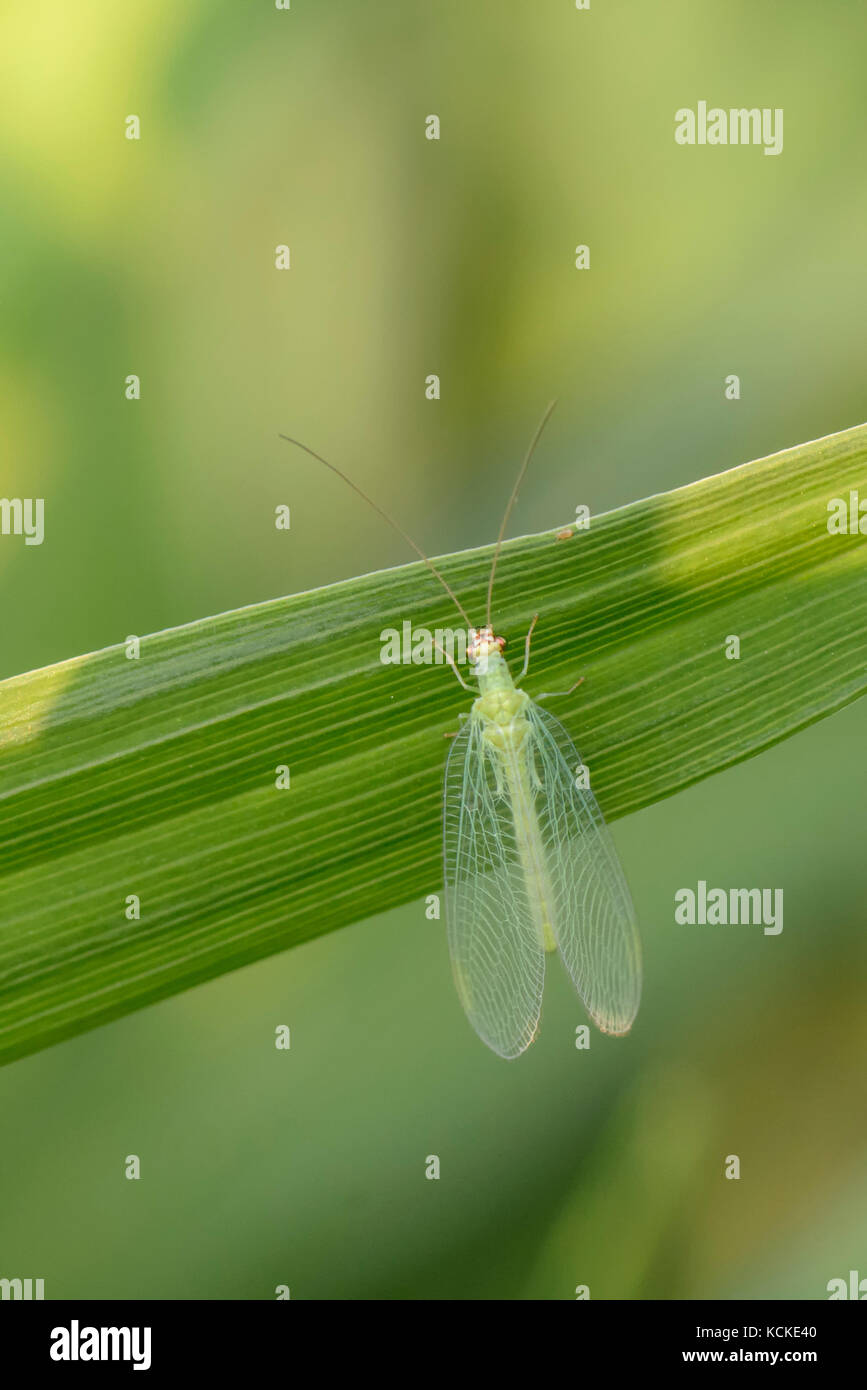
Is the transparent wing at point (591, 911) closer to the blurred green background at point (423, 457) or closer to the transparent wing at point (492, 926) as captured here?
the transparent wing at point (492, 926)

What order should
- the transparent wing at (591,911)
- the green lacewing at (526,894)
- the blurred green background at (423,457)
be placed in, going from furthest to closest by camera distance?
the blurred green background at (423,457), the transparent wing at (591,911), the green lacewing at (526,894)

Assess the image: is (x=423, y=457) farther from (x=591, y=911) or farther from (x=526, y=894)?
(x=591, y=911)

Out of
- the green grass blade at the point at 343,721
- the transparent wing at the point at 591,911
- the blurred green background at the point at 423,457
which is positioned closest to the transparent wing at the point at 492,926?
the transparent wing at the point at 591,911

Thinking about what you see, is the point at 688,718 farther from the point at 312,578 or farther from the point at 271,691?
the point at 312,578

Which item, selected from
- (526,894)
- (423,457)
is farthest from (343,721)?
(423,457)

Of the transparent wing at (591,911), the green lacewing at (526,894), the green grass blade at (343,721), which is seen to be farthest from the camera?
the transparent wing at (591,911)

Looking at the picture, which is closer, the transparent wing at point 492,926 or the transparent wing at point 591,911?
the transparent wing at point 492,926

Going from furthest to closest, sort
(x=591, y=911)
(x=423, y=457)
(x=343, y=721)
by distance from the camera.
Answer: (x=423, y=457)
(x=591, y=911)
(x=343, y=721)
